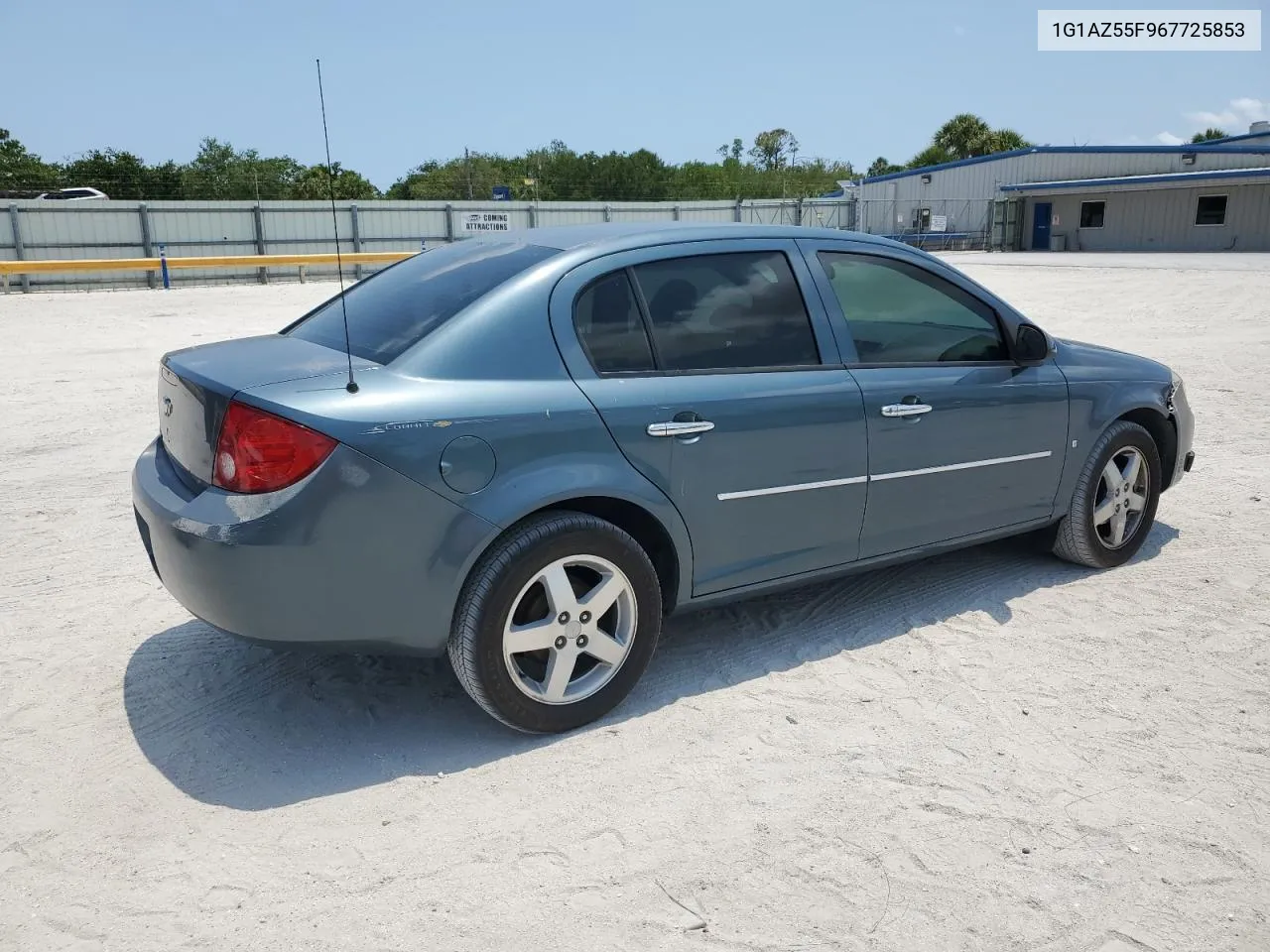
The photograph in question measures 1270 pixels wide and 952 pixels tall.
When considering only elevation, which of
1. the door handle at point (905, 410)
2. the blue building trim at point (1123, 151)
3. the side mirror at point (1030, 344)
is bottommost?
the door handle at point (905, 410)

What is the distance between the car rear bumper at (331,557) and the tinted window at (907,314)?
1.83 meters

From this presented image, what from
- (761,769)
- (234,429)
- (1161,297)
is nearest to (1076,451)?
(761,769)

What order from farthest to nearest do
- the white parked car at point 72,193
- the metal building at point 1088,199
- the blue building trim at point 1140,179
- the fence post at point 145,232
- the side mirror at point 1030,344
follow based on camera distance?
the metal building at point 1088,199 → the blue building trim at point 1140,179 → the white parked car at point 72,193 → the fence post at point 145,232 → the side mirror at point 1030,344

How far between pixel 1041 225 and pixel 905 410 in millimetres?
43037

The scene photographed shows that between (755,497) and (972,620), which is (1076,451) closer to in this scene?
(972,620)

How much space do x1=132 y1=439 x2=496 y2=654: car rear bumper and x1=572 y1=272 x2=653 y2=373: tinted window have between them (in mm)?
733

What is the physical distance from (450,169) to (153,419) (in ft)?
208

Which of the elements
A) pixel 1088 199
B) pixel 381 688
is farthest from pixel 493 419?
pixel 1088 199

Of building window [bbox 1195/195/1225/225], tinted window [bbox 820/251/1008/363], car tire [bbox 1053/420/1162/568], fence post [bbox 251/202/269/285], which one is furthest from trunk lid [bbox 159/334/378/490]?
building window [bbox 1195/195/1225/225]

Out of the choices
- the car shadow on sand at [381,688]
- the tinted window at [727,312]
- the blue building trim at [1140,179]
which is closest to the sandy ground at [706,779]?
the car shadow on sand at [381,688]

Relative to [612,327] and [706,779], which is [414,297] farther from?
[706,779]

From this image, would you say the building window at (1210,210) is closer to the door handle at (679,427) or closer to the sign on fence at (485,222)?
the sign on fence at (485,222)

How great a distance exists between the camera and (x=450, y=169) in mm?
68500

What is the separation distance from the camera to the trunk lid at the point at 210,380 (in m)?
3.20
